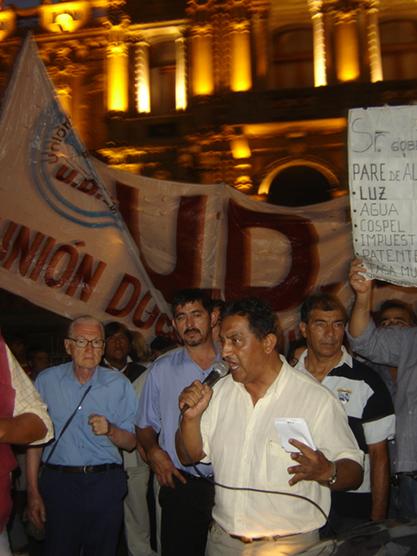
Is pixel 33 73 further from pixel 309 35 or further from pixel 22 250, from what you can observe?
pixel 309 35

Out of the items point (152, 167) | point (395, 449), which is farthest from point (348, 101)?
point (395, 449)

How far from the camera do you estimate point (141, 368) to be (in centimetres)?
614

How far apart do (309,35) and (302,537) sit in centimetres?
1570

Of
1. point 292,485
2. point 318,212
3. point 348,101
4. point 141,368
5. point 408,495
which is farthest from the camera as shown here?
point 348,101

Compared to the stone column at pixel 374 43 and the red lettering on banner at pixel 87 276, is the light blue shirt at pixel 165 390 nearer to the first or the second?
the red lettering on banner at pixel 87 276

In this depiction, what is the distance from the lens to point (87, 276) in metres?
5.85

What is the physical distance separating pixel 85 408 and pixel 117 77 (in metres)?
14.4

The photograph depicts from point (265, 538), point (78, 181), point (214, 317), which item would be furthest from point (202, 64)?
point (265, 538)

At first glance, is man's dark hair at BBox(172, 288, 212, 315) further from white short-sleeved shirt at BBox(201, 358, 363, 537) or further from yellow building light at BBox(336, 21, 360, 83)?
yellow building light at BBox(336, 21, 360, 83)

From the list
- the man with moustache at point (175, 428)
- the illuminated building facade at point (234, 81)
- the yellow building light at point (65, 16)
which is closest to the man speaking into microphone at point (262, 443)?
the man with moustache at point (175, 428)

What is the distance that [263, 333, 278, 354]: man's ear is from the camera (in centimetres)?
305

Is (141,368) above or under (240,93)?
under

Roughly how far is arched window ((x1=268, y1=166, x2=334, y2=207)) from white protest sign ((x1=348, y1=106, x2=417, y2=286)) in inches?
485

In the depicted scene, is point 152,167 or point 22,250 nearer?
point 22,250
